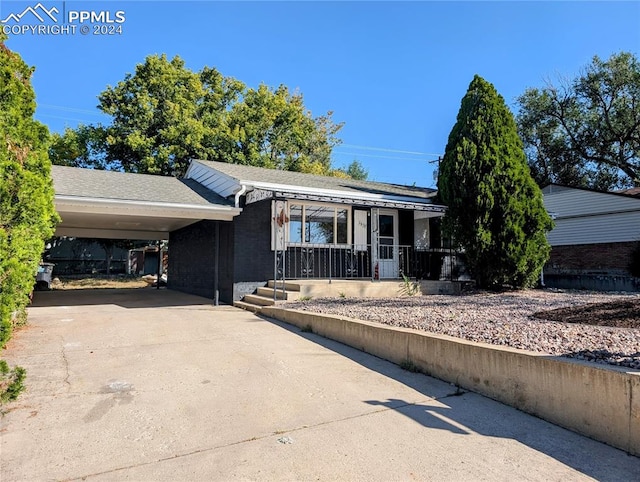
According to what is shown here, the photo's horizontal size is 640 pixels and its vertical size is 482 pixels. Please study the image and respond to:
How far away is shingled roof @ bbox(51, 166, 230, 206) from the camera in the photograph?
9024 mm

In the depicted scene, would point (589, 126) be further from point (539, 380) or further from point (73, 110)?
point (73, 110)

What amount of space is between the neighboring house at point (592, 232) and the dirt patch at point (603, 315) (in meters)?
9.02

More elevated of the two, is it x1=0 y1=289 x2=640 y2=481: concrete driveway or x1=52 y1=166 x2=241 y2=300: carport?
x1=52 y1=166 x2=241 y2=300: carport

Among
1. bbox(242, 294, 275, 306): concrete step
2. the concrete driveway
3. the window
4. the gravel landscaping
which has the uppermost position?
the window

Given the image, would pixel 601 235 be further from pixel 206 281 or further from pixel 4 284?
pixel 4 284

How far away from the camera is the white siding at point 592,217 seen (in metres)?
16.3

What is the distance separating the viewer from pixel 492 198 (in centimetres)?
1019

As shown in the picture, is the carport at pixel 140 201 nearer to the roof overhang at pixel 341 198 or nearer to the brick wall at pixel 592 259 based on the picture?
the roof overhang at pixel 341 198

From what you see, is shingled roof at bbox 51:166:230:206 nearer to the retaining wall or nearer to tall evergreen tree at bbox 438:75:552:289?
tall evergreen tree at bbox 438:75:552:289

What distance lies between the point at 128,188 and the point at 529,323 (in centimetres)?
971

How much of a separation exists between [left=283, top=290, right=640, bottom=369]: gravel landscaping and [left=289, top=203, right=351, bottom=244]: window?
326 centimetres

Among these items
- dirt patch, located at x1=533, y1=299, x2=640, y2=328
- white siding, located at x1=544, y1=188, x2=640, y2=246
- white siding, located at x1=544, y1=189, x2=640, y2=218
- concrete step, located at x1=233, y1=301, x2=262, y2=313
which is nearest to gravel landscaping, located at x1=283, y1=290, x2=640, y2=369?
dirt patch, located at x1=533, y1=299, x2=640, y2=328

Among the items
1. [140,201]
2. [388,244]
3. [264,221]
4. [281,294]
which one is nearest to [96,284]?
[140,201]

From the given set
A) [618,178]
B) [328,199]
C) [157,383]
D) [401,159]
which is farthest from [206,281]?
[401,159]
